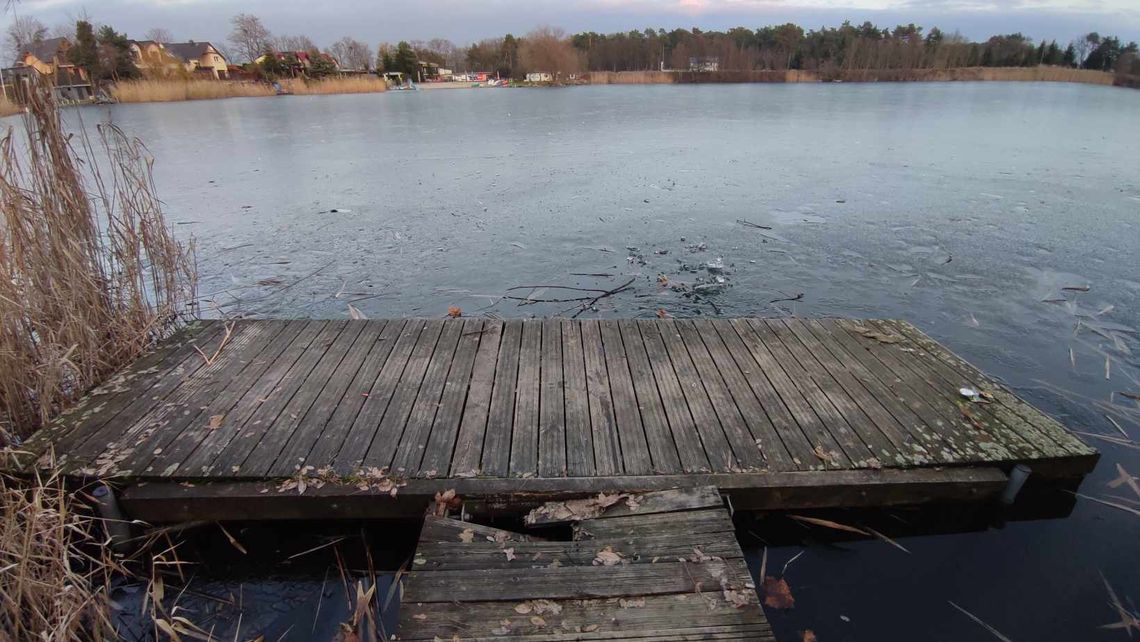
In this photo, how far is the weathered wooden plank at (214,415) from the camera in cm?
228

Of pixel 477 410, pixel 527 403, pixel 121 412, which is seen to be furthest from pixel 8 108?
pixel 527 403

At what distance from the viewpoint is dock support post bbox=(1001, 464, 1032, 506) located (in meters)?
2.34

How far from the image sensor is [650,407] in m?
2.63

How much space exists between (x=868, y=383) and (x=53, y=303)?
4.05 meters

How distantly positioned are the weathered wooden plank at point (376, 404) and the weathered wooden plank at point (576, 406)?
82 cm

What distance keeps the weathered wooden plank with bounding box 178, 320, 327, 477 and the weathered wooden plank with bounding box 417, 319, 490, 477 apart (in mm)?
771

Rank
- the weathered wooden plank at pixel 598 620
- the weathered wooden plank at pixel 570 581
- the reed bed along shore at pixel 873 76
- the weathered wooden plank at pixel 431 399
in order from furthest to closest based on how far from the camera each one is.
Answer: the reed bed along shore at pixel 873 76, the weathered wooden plank at pixel 431 399, the weathered wooden plank at pixel 570 581, the weathered wooden plank at pixel 598 620

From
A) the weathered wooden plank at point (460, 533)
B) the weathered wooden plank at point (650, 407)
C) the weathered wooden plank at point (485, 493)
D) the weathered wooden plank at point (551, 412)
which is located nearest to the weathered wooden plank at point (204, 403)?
the weathered wooden plank at point (485, 493)

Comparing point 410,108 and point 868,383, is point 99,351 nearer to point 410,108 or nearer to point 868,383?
point 868,383

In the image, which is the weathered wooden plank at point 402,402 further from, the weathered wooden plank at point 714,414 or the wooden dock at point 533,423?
the weathered wooden plank at point 714,414

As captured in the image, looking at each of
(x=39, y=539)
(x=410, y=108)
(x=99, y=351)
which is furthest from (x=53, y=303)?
(x=410, y=108)

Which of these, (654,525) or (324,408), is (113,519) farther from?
(654,525)

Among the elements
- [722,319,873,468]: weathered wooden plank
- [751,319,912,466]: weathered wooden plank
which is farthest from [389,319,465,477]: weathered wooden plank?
[751,319,912,466]: weathered wooden plank

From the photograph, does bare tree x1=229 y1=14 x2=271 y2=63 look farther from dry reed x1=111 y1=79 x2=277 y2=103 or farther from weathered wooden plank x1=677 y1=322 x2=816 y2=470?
weathered wooden plank x1=677 y1=322 x2=816 y2=470
